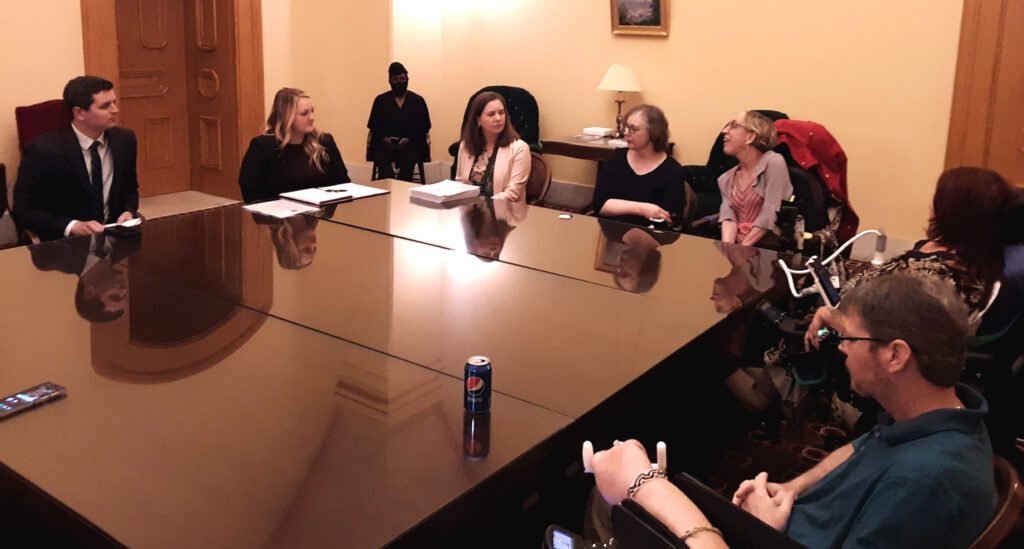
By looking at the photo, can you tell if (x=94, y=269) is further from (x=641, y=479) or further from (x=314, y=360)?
(x=641, y=479)

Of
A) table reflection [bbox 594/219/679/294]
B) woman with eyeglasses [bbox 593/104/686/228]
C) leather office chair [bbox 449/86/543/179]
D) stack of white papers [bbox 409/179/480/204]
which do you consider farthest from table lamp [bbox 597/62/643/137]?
table reflection [bbox 594/219/679/294]

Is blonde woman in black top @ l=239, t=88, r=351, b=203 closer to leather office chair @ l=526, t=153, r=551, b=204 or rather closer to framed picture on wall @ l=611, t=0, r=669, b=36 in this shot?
leather office chair @ l=526, t=153, r=551, b=204

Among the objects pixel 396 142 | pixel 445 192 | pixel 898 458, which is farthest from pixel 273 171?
pixel 898 458

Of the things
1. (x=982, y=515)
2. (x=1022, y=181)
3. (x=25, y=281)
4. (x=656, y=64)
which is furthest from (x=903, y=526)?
(x=656, y=64)

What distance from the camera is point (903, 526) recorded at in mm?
1521

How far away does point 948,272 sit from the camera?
115 inches

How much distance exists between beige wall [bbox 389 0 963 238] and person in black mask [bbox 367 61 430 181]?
2.03ft

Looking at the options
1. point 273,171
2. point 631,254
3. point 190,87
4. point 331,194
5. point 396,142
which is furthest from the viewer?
point 190,87

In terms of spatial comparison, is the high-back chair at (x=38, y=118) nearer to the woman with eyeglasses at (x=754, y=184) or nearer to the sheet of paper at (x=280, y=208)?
the sheet of paper at (x=280, y=208)

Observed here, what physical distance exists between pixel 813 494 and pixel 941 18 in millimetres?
5125

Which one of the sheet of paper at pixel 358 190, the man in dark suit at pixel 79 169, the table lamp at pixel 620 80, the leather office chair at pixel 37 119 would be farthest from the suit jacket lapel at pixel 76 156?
the table lamp at pixel 620 80

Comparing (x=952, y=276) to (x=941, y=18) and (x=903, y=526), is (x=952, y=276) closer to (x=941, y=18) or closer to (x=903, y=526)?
(x=903, y=526)

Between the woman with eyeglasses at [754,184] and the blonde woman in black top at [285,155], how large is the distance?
7.09 ft

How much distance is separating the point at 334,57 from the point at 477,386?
6845 millimetres
